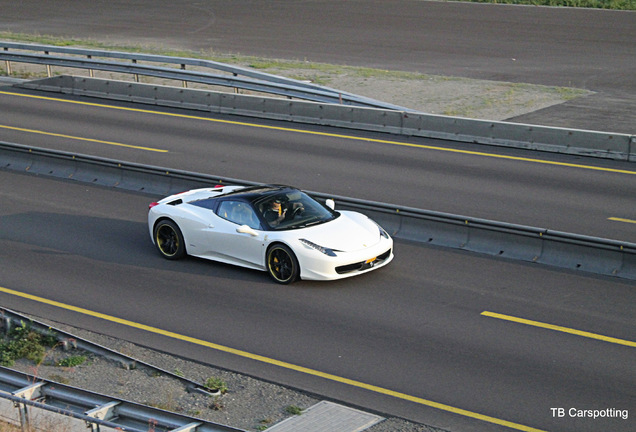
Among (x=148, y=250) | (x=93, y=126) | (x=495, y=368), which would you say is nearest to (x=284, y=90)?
(x=93, y=126)

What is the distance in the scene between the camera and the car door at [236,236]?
45.9 ft

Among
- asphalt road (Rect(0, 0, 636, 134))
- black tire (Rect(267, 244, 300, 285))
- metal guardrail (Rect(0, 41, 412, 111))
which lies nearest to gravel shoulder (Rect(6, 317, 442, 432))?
black tire (Rect(267, 244, 300, 285))

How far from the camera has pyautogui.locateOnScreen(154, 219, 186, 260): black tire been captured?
15.0m

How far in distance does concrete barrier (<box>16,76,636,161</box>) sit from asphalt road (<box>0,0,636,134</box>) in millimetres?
2748

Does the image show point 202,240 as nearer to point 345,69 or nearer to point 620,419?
point 620,419

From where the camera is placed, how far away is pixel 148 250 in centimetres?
1589

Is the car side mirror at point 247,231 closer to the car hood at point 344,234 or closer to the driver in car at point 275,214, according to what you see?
the driver in car at point 275,214

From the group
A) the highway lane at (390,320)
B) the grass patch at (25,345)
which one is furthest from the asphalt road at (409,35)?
the grass patch at (25,345)

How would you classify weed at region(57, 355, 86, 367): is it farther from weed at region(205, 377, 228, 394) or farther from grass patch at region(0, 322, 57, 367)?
weed at region(205, 377, 228, 394)

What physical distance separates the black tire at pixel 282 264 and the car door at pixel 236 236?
176mm

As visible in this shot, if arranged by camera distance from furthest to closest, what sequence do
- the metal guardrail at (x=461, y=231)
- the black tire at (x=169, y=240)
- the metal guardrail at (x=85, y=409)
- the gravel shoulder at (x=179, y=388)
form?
Answer: the black tire at (x=169, y=240)
the metal guardrail at (x=461, y=231)
the gravel shoulder at (x=179, y=388)
the metal guardrail at (x=85, y=409)

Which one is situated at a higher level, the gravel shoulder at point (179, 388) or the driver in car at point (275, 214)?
the driver in car at point (275, 214)

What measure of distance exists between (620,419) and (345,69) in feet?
89.1

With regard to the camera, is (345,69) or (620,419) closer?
(620,419)
